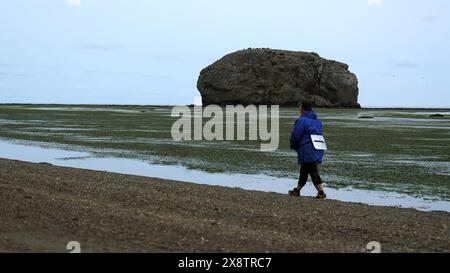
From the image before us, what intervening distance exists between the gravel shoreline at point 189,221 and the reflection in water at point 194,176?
1.82m

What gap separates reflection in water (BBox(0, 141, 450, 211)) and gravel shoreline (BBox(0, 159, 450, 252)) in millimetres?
1816

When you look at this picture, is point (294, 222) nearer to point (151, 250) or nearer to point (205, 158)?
point (151, 250)

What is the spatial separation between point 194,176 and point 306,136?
602 centimetres

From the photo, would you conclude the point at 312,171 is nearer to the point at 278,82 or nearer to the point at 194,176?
the point at 194,176

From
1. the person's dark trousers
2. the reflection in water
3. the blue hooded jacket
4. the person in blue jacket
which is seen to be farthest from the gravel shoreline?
the reflection in water

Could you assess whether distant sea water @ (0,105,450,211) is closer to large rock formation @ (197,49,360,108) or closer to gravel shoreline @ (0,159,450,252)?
gravel shoreline @ (0,159,450,252)

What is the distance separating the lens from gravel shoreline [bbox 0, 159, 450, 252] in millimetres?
8664

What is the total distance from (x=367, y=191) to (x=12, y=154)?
1512cm

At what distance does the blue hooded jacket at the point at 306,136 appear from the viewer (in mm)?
14203

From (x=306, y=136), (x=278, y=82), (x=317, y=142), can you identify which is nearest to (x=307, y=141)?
(x=306, y=136)

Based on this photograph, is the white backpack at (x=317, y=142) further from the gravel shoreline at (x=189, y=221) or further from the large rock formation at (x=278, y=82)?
the large rock formation at (x=278, y=82)
